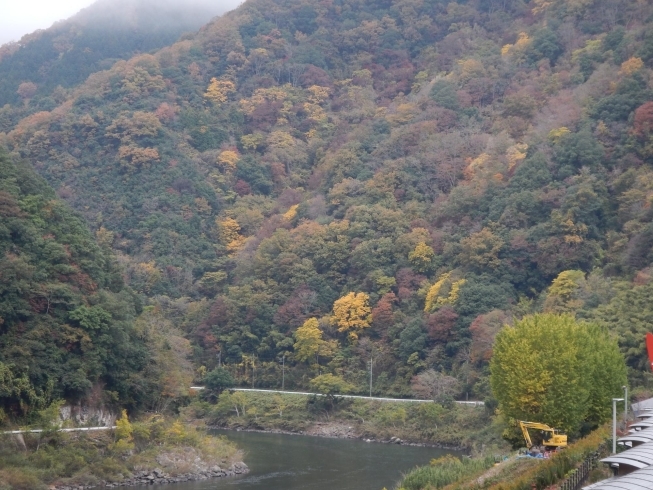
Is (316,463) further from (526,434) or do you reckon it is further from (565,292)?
(565,292)

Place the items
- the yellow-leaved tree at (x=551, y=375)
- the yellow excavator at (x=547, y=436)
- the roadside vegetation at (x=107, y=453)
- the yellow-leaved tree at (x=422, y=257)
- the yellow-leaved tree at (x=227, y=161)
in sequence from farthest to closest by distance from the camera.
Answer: the yellow-leaved tree at (x=227, y=161) < the yellow-leaved tree at (x=422, y=257) < the roadside vegetation at (x=107, y=453) < the yellow-leaved tree at (x=551, y=375) < the yellow excavator at (x=547, y=436)

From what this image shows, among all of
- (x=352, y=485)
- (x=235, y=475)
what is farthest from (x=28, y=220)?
(x=352, y=485)

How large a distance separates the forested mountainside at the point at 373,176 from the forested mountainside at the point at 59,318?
1942cm

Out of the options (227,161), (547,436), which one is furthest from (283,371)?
(547,436)

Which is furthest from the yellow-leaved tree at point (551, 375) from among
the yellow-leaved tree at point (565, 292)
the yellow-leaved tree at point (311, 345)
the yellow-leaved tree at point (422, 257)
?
the yellow-leaved tree at point (422, 257)

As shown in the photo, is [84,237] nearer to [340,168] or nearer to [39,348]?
[39,348]

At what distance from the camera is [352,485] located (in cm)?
3816

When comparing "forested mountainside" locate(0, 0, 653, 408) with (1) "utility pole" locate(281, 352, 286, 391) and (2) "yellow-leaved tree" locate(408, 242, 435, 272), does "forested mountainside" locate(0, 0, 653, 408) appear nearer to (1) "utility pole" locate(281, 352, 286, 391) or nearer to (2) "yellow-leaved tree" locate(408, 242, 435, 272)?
(2) "yellow-leaved tree" locate(408, 242, 435, 272)

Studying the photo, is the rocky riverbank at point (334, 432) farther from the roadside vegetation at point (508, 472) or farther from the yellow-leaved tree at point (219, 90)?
the yellow-leaved tree at point (219, 90)

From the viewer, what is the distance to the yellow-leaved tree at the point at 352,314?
205 feet

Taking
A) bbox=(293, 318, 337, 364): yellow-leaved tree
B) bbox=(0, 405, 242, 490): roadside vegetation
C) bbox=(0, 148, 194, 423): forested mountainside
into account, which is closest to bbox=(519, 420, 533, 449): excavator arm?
bbox=(0, 405, 242, 490): roadside vegetation

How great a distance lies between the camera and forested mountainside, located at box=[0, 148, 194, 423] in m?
36.7

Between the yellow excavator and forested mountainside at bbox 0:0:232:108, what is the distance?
254ft

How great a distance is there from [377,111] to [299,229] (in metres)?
23.3
